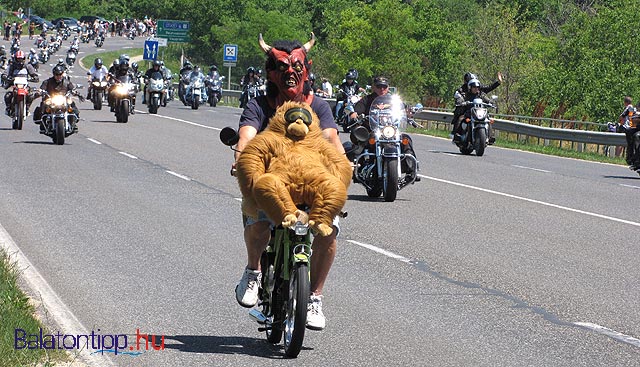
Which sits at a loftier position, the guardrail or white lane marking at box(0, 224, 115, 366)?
white lane marking at box(0, 224, 115, 366)

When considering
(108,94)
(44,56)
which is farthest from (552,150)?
(44,56)

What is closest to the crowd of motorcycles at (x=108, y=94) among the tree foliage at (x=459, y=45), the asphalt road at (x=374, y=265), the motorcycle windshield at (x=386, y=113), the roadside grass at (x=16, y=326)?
the asphalt road at (x=374, y=265)

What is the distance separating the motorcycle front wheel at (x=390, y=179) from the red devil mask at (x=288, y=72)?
9.37 metres

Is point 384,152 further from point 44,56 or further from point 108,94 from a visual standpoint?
point 44,56

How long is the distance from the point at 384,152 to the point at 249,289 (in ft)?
32.4

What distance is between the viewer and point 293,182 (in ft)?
23.8

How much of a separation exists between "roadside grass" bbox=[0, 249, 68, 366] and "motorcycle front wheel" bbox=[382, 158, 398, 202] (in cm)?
838

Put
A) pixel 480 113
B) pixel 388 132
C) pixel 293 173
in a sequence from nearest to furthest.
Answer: pixel 293 173
pixel 388 132
pixel 480 113

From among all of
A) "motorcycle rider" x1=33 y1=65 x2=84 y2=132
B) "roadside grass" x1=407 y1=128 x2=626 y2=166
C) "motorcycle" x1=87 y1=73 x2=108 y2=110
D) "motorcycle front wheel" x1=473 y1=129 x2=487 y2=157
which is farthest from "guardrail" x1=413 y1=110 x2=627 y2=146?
"motorcycle rider" x1=33 y1=65 x2=84 y2=132

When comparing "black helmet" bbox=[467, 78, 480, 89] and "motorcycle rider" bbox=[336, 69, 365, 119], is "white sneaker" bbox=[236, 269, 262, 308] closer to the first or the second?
"black helmet" bbox=[467, 78, 480, 89]

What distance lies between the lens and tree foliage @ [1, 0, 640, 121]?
208 feet

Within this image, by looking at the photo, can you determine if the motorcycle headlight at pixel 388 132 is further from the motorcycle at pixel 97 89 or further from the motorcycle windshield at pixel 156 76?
the motorcycle windshield at pixel 156 76

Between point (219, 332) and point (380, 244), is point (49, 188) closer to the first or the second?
point (380, 244)

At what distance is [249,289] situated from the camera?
781 cm
